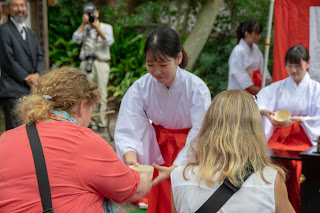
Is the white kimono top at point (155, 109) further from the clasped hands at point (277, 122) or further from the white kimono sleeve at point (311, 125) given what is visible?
the white kimono sleeve at point (311, 125)

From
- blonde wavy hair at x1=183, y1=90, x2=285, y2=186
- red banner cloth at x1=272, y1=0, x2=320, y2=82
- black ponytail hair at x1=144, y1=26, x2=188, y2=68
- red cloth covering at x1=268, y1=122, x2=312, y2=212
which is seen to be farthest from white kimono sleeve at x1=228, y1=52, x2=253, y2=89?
blonde wavy hair at x1=183, y1=90, x2=285, y2=186

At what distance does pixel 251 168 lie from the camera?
1.79m

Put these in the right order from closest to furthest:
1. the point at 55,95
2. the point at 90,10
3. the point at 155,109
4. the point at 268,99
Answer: the point at 55,95 → the point at 155,109 → the point at 268,99 → the point at 90,10

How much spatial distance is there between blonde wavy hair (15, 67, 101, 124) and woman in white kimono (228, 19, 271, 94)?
3.97 m

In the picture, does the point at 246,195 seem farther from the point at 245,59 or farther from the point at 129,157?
the point at 245,59

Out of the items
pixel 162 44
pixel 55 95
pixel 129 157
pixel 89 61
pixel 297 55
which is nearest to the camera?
pixel 55 95

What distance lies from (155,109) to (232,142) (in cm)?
126

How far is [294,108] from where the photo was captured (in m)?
4.23

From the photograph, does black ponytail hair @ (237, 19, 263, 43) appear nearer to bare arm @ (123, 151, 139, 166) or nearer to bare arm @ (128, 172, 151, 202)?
bare arm @ (123, 151, 139, 166)

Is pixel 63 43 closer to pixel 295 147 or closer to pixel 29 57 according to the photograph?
pixel 29 57

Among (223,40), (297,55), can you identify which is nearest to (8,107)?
(297,55)

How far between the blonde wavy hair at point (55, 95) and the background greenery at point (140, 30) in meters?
6.56

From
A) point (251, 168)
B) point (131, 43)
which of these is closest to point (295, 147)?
point (251, 168)

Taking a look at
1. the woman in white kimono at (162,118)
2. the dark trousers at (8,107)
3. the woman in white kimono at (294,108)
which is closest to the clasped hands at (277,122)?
the woman in white kimono at (294,108)
